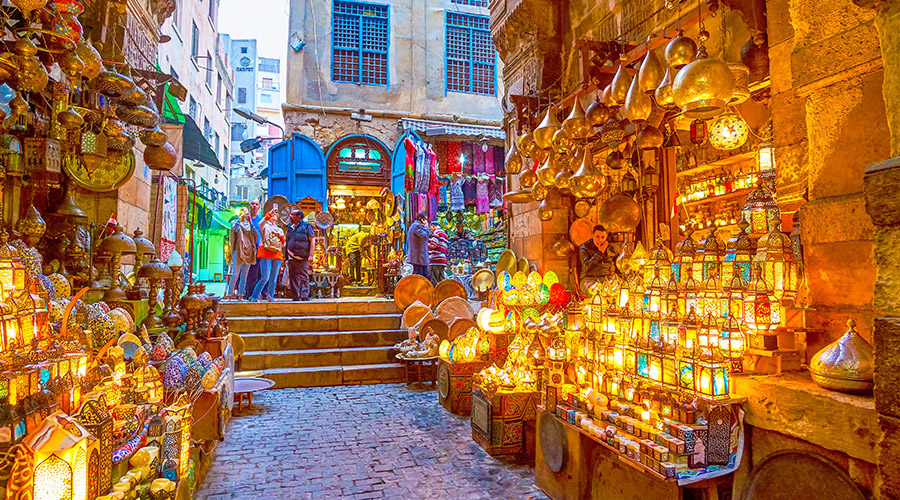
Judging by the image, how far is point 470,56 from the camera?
1661 cm

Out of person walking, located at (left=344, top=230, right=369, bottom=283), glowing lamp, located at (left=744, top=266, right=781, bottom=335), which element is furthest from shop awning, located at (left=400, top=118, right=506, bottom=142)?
glowing lamp, located at (left=744, top=266, right=781, bottom=335)

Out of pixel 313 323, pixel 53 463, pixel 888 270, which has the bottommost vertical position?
pixel 313 323

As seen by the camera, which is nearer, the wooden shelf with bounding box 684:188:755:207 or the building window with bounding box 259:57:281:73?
the wooden shelf with bounding box 684:188:755:207

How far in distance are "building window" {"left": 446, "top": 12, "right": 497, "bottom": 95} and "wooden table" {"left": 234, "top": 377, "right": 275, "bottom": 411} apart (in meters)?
12.6

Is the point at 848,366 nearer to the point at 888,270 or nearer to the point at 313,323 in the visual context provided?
the point at 888,270

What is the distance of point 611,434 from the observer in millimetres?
2732

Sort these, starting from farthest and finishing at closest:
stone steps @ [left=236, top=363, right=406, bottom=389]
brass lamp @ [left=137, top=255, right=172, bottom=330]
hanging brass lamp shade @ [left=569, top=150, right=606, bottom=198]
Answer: stone steps @ [left=236, top=363, right=406, bottom=389] → brass lamp @ [left=137, top=255, right=172, bottom=330] → hanging brass lamp shade @ [left=569, top=150, right=606, bottom=198]

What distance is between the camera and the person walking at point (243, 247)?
9.30 meters

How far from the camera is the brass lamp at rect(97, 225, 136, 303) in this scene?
518 cm

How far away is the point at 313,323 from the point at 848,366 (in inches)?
285

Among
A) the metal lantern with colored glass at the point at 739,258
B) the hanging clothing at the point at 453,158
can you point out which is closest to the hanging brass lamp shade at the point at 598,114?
the metal lantern with colored glass at the point at 739,258

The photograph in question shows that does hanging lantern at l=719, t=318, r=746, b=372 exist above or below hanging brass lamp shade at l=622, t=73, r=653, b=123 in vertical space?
below

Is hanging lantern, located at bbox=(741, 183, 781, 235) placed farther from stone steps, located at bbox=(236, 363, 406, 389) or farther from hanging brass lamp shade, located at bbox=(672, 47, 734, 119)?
stone steps, located at bbox=(236, 363, 406, 389)

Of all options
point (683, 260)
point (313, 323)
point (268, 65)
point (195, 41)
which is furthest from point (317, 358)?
point (268, 65)
